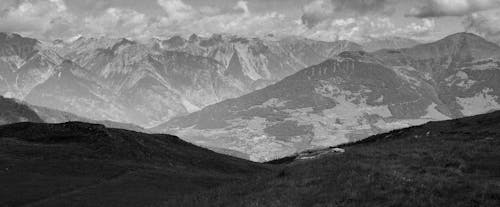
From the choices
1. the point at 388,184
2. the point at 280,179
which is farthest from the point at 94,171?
the point at 388,184

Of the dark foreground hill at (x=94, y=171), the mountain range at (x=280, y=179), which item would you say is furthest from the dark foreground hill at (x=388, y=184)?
the dark foreground hill at (x=94, y=171)

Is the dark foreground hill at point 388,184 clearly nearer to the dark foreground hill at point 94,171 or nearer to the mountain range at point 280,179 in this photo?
the mountain range at point 280,179

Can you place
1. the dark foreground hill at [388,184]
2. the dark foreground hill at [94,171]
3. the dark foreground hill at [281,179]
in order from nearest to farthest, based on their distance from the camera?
the dark foreground hill at [388,184] → the dark foreground hill at [281,179] → the dark foreground hill at [94,171]

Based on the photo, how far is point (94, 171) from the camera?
7056 centimetres

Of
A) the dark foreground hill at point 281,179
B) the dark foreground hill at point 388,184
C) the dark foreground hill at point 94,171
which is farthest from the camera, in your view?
the dark foreground hill at point 94,171

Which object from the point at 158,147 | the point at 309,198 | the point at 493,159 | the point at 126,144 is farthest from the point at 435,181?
the point at 158,147

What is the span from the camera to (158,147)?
12175 cm

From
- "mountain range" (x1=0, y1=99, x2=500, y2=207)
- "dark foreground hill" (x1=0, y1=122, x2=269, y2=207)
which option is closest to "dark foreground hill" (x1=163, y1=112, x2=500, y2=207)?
"mountain range" (x1=0, y1=99, x2=500, y2=207)

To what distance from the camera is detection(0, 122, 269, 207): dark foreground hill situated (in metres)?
48.9

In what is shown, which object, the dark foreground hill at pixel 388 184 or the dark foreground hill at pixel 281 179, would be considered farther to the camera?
the dark foreground hill at pixel 281 179

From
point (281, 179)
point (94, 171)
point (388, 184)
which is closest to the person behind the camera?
point (388, 184)

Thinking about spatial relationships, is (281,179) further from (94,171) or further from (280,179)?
(94,171)

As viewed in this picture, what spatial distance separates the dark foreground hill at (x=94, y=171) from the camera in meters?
48.9

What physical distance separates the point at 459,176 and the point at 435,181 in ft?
7.19
